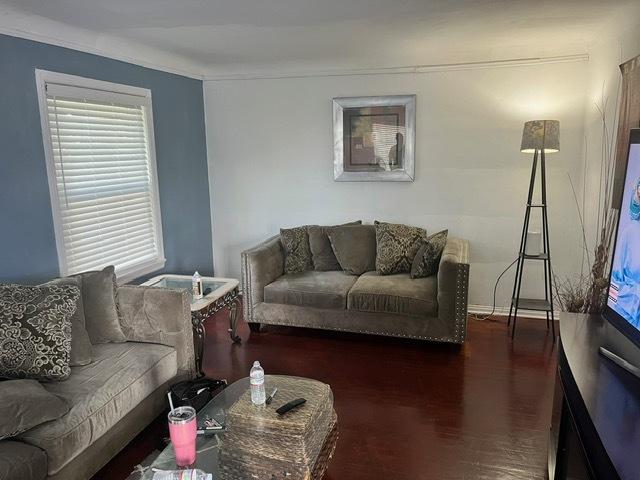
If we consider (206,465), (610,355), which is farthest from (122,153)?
(610,355)

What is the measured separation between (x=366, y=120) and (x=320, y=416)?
9.82ft

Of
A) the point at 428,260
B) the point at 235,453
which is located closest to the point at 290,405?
the point at 235,453

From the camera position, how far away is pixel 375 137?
4203 millimetres

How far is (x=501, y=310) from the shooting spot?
4.21 meters

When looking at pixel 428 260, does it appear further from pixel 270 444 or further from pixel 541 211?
pixel 270 444

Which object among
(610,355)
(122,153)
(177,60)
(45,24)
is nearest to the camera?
(610,355)

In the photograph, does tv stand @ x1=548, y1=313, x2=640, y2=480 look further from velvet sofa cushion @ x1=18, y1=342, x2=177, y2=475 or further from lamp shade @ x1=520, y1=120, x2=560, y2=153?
velvet sofa cushion @ x1=18, y1=342, x2=177, y2=475

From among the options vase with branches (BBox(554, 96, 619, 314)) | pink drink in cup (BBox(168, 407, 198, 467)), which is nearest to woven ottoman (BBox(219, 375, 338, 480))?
pink drink in cup (BBox(168, 407, 198, 467))

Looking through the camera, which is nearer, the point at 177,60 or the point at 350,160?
the point at 177,60

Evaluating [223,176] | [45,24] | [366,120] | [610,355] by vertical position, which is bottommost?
[610,355]

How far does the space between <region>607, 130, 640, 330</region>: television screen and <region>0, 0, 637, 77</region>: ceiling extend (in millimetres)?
1220

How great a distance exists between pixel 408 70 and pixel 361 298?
2046 millimetres

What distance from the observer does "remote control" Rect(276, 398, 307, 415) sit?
5.78 feet

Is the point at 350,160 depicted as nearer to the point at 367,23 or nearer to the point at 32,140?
the point at 367,23
